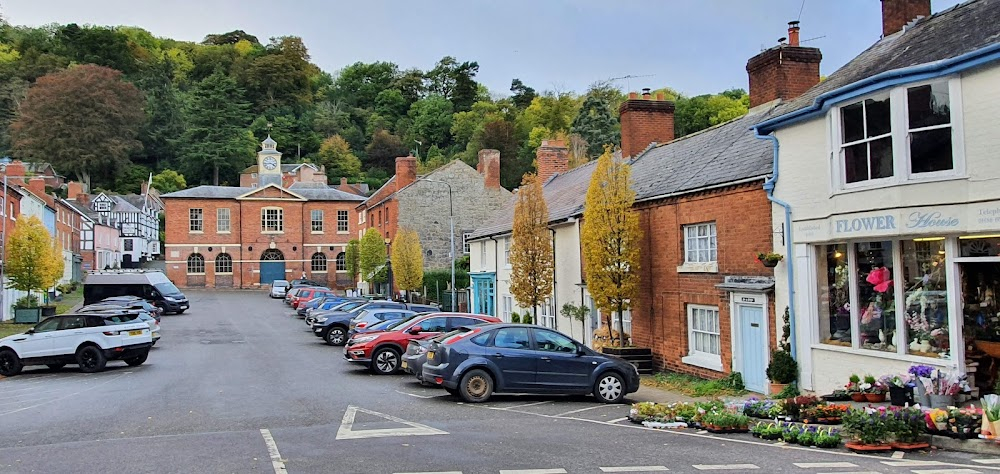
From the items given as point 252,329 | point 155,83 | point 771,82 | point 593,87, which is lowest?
point 252,329

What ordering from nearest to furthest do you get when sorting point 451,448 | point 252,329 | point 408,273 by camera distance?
point 451,448, point 252,329, point 408,273

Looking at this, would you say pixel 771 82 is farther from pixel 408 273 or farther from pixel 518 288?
pixel 408 273

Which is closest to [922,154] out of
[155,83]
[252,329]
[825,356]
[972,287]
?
[972,287]

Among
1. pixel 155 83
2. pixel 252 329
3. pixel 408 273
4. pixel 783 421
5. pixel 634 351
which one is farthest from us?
pixel 155 83

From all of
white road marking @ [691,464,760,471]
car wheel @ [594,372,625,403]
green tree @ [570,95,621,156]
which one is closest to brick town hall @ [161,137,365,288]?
green tree @ [570,95,621,156]

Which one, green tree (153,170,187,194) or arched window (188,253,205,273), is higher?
green tree (153,170,187,194)

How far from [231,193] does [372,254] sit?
82.4 feet

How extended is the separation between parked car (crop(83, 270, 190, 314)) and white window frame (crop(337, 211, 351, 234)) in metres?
29.3

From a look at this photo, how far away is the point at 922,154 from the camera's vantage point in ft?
40.0

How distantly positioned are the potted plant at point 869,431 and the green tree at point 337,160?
103192 mm

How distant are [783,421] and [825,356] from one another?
10.2 ft

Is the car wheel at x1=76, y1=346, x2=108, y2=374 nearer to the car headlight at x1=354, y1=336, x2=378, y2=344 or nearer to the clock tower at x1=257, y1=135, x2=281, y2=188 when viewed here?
the car headlight at x1=354, y1=336, x2=378, y2=344

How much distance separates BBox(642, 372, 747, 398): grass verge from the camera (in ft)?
53.7

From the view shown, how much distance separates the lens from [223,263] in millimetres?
72938
